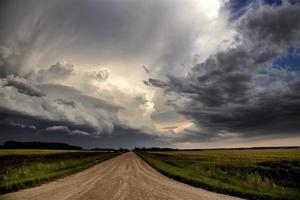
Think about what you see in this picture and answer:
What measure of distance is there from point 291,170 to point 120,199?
21080 millimetres

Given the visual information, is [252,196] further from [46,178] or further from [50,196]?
[46,178]

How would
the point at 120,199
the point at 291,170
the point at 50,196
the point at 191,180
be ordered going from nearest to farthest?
the point at 120,199
the point at 50,196
the point at 191,180
the point at 291,170

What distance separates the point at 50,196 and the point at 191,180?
10.8 metres

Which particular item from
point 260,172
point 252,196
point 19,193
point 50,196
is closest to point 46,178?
point 19,193

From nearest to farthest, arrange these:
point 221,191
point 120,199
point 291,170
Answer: point 120,199, point 221,191, point 291,170

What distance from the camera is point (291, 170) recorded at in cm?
2808

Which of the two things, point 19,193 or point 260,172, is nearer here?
point 19,193

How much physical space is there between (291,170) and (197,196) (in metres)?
17.4

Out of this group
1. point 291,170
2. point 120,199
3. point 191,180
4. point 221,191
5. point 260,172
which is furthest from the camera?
point 260,172

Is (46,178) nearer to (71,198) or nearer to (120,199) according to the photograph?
(71,198)

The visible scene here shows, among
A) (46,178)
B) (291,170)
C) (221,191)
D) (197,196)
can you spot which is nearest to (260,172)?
(291,170)

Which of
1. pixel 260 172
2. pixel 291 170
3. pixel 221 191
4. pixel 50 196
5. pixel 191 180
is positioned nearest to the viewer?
pixel 50 196

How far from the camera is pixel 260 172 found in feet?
102

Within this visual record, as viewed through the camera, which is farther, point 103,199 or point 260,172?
point 260,172
